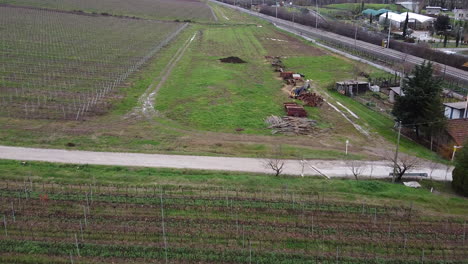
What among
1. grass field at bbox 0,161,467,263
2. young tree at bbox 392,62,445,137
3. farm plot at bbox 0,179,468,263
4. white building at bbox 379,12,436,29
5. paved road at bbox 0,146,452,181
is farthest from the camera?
white building at bbox 379,12,436,29

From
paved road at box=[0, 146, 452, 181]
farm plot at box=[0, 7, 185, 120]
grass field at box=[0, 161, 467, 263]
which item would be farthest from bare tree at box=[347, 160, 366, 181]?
farm plot at box=[0, 7, 185, 120]

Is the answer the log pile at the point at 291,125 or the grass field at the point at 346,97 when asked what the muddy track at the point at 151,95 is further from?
the grass field at the point at 346,97

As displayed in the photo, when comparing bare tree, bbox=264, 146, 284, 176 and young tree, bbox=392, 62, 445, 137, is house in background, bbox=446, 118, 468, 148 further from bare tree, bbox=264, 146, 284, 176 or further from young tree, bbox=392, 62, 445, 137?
bare tree, bbox=264, 146, 284, 176

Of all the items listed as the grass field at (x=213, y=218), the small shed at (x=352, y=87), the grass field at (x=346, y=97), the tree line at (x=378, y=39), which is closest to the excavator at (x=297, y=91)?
the grass field at (x=346, y=97)

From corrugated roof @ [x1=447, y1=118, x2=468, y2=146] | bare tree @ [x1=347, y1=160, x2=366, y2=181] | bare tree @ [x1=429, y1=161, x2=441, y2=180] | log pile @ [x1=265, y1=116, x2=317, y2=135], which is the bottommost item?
bare tree @ [x1=429, y1=161, x2=441, y2=180]

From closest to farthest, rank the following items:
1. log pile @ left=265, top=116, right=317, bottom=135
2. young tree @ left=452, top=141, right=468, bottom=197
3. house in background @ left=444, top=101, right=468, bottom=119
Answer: young tree @ left=452, top=141, right=468, bottom=197 → log pile @ left=265, top=116, right=317, bottom=135 → house in background @ left=444, top=101, right=468, bottom=119

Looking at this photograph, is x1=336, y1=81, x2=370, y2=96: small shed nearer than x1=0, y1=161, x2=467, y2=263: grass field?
No

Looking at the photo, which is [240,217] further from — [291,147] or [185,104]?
[185,104]
